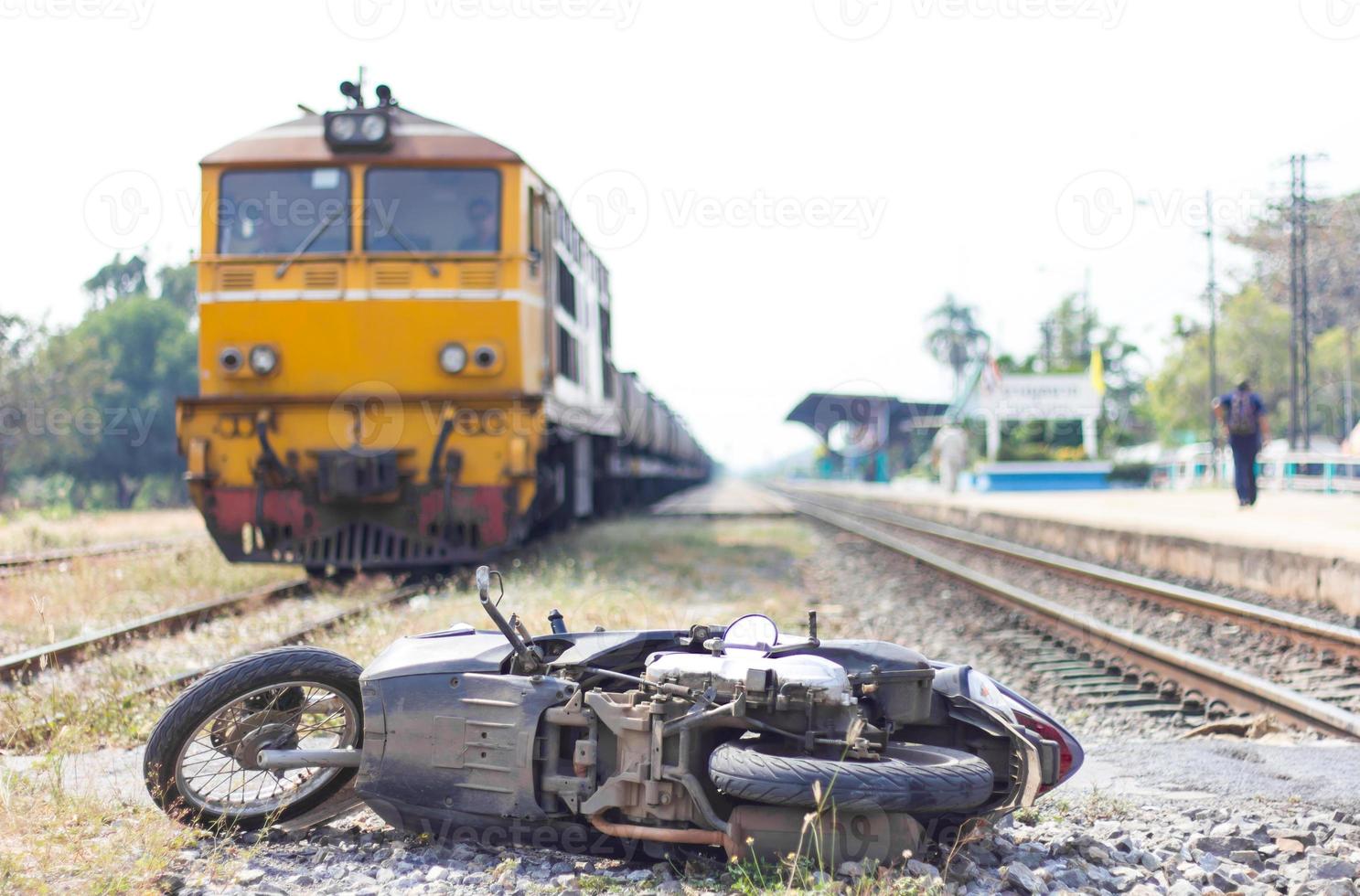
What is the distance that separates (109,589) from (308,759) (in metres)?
6.50

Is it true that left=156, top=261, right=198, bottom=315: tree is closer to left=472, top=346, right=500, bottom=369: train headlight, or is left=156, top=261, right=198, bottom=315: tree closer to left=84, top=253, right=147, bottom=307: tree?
left=84, top=253, right=147, bottom=307: tree

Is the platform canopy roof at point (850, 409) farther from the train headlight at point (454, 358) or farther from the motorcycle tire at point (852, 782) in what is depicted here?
the motorcycle tire at point (852, 782)

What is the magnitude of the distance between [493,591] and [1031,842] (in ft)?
A: 17.2

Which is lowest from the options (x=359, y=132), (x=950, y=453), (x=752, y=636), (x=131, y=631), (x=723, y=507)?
(x=723, y=507)

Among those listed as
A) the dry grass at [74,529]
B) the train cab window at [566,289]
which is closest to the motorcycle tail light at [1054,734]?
the train cab window at [566,289]

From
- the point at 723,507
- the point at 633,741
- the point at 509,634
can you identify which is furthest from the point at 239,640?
the point at 723,507

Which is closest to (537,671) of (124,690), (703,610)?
(124,690)

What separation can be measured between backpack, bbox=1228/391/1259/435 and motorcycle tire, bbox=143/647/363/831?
40.4 ft

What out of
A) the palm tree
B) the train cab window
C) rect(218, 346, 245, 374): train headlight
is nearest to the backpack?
the train cab window

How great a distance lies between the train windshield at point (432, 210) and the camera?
28.8 ft

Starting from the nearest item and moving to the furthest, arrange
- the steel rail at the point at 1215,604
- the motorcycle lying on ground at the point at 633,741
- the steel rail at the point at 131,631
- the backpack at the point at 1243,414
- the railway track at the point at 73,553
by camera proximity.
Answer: the motorcycle lying on ground at the point at 633,741 → the steel rail at the point at 131,631 → the steel rail at the point at 1215,604 → the railway track at the point at 73,553 → the backpack at the point at 1243,414

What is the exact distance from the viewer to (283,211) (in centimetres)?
885

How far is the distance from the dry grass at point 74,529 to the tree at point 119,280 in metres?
22.3

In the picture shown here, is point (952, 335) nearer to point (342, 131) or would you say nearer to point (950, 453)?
point (950, 453)
